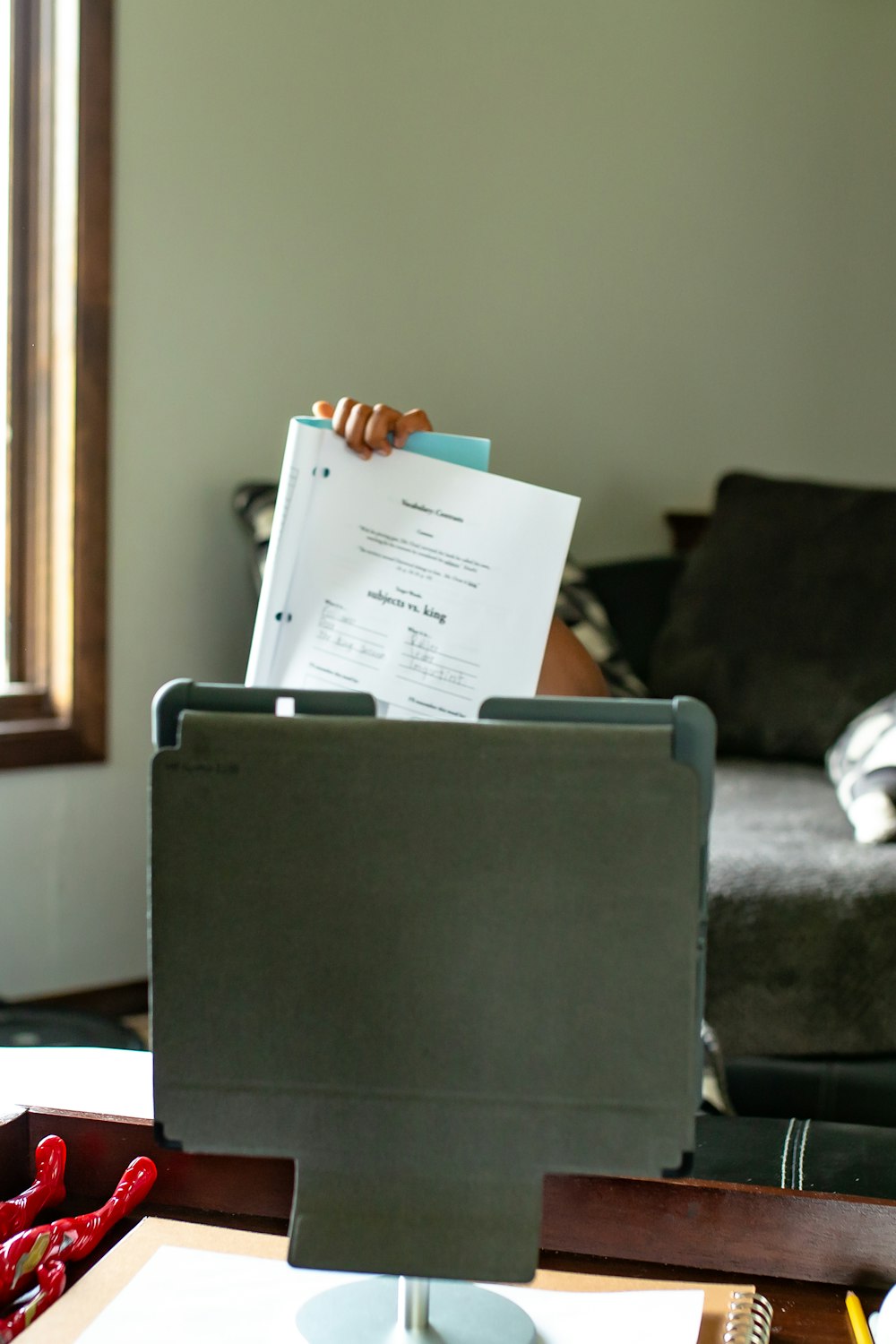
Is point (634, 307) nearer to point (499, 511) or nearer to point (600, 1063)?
point (499, 511)

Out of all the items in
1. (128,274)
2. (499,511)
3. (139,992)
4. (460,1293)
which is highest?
(128,274)

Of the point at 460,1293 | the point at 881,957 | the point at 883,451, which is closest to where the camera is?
the point at 460,1293

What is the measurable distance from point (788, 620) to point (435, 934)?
80.2 inches

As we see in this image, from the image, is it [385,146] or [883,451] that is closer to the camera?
[385,146]

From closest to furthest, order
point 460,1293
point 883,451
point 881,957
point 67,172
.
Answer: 1. point 460,1293
2. point 881,957
3. point 67,172
4. point 883,451

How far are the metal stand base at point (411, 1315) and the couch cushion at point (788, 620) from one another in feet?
6.16

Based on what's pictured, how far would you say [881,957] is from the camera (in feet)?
5.14

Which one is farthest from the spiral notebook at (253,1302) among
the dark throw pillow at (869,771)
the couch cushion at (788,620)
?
the couch cushion at (788,620)

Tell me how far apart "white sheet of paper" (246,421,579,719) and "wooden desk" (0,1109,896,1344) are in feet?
0.85

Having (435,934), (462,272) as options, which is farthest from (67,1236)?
(462,272)

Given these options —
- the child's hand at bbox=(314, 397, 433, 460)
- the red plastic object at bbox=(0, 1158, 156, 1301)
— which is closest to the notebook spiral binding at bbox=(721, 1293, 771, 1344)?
the red plastic object at bbox=(0, 1158, 156, 1301)

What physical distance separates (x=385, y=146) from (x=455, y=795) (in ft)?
7.32

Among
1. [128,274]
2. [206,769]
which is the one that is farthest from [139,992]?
[206,769]

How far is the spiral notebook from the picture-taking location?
0.56 metres
